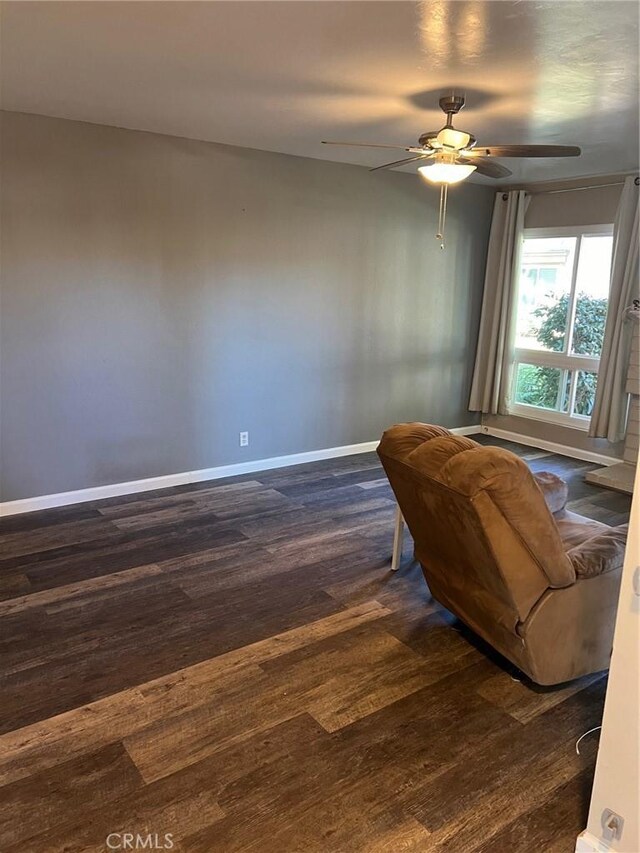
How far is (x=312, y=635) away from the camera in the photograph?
2.76 m

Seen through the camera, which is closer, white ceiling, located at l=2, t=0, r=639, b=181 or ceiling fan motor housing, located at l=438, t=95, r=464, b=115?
white ceiling, located at l=2, t=0, r=639, b=181

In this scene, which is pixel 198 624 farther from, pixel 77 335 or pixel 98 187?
pixel 98 187

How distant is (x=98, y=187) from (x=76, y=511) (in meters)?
2.16

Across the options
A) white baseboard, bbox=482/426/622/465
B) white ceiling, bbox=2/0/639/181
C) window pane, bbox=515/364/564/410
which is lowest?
white baseboard, bbox=482/426/622/465

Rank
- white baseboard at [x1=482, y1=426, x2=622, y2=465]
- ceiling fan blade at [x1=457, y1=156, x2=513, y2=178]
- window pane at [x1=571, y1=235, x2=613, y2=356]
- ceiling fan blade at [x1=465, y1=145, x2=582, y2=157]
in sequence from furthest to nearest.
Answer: white baseboard at [x1=482, y1=426, x2=622, y2=465] < window pane at [x1=571, y1=235, x2=613, y2=356] < ceiling fan blade at [x1=457, y1=156, x2=513, y2=178] < ceiling fan blade at [x1=465, y1=145, x2=582, y2=157]

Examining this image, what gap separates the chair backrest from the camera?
2.06m

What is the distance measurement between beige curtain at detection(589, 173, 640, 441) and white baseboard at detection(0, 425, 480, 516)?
2036 mm

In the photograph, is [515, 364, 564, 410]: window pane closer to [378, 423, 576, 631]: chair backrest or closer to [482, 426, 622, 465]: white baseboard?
[482, 426, 622, 465]: white baseboard

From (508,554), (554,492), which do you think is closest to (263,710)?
(508,554)

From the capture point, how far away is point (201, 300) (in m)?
4.49

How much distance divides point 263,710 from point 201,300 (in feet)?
10.1

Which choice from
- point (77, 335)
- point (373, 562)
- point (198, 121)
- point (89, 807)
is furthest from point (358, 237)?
point (89, 807)

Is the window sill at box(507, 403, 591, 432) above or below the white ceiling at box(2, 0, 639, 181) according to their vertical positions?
below

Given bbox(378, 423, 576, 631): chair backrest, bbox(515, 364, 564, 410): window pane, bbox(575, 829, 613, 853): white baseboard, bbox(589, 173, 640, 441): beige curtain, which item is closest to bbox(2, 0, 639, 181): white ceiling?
bbox(589, 173, 640, 441): beige curtain
